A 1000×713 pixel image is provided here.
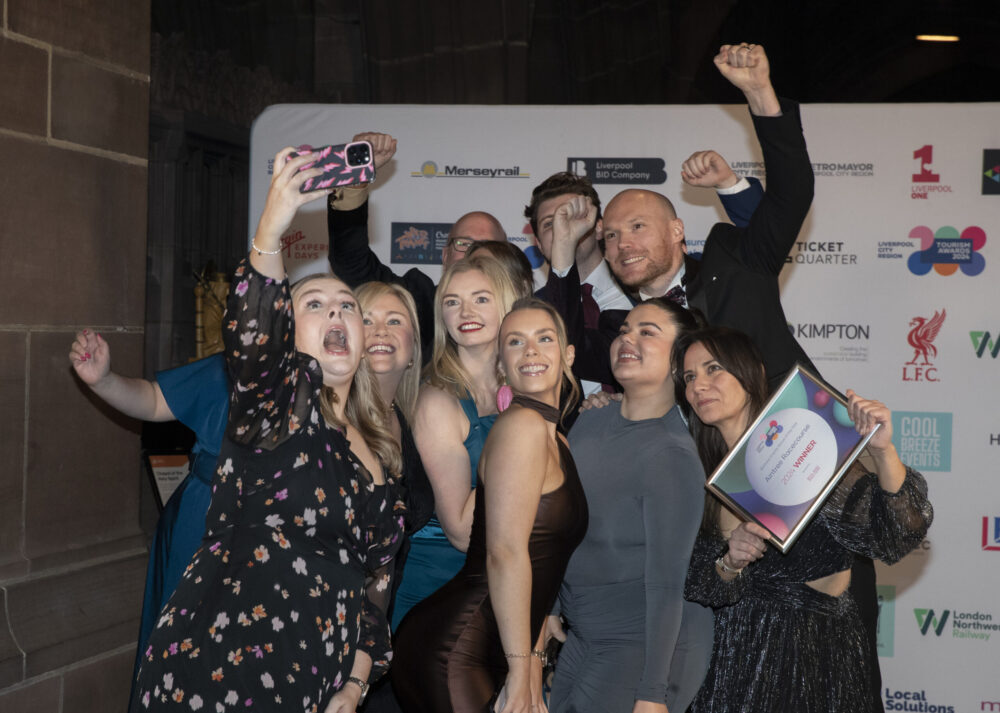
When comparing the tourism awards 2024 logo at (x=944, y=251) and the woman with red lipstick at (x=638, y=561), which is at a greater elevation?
the tourism awards 2024 logo at (x=944, y=251)

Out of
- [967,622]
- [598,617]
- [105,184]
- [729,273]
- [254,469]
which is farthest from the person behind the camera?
[967,622]

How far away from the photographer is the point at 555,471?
107 inches

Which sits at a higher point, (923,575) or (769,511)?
(769,511)

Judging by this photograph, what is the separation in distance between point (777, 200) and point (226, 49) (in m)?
7.02

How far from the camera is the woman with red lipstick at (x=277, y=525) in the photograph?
1942 mm

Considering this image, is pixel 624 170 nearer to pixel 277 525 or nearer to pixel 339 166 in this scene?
pixel 339 166

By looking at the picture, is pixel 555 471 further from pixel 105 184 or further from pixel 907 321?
pixel 907 321

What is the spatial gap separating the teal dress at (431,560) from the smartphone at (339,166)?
128 centimetres

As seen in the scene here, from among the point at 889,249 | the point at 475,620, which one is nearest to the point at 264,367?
the point at 475,620

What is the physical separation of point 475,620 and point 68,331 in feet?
6.82

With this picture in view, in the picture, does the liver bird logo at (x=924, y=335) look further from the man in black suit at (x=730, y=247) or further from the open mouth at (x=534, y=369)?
the open mouth at (x=534, y=369)

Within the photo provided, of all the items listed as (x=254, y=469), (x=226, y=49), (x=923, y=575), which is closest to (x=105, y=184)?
(x=254, y=469)

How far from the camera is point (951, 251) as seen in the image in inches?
203

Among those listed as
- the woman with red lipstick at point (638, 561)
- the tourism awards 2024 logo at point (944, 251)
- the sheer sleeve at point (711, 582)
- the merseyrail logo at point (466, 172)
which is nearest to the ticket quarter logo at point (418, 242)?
the merseyrail logo at point (466, 172)
